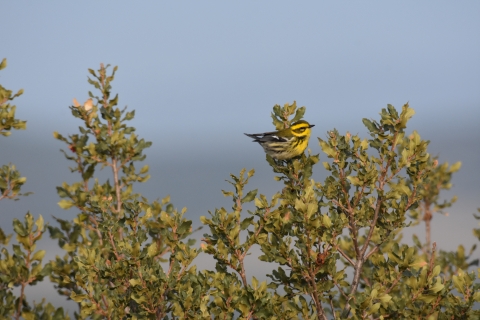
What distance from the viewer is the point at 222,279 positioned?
589 cm

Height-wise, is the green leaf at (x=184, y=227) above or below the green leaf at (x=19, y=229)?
above

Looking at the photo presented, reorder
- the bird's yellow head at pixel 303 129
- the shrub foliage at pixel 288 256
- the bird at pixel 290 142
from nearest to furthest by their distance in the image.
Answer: the shrub foliage at pixel 288 256, the bird at pixel 290 142, the bird's yellow head at pixel 303 129

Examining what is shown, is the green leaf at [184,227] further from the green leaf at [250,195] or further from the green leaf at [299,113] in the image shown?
the green leaf at [299,113]

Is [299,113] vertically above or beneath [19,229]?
above

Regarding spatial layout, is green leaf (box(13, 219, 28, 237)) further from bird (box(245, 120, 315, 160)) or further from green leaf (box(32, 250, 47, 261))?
bird (box(245, 120, 315, 160))

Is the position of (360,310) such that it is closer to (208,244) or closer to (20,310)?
(208,244)

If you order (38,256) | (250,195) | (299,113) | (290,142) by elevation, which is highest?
(299,113)

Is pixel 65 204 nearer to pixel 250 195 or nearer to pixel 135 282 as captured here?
pixel 135 282

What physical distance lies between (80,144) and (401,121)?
14.3ft

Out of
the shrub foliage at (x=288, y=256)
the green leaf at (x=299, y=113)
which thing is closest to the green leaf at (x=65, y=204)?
the shrub foliage at (x=288, y=256)

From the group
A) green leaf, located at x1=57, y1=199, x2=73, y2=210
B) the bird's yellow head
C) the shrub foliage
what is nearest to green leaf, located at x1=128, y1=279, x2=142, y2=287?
the shrub foliage

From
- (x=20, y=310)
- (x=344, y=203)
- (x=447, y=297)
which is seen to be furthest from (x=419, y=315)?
(x=20, y=310)

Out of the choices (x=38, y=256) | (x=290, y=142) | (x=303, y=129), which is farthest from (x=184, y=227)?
(x=303, y=129)

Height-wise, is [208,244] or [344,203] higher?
[344,203]
